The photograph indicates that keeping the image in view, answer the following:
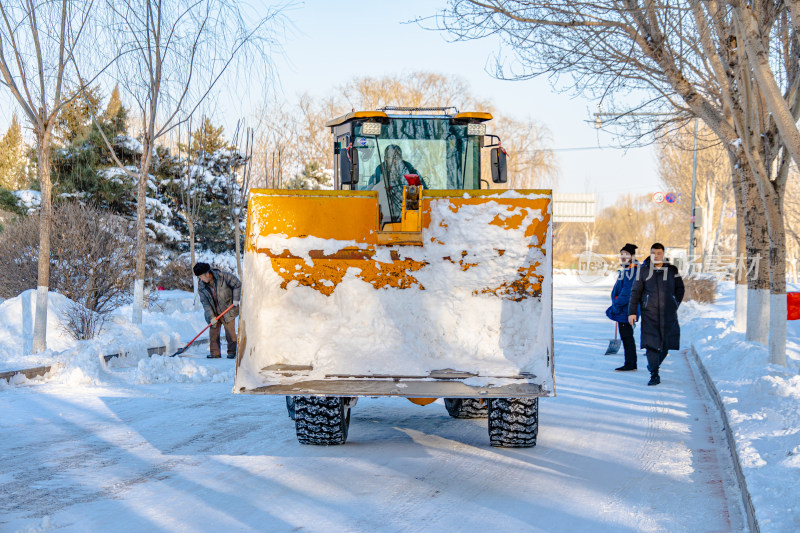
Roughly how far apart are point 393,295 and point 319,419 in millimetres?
1230

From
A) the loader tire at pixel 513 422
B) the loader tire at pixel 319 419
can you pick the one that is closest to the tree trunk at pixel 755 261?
the loader tire at pixel 513 422

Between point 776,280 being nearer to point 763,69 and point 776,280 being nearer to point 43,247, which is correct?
point 763,69

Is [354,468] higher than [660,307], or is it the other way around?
[660,307]

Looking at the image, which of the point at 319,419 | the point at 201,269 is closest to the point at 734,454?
the point at 319,419

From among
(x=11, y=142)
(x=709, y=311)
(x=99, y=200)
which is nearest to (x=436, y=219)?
(x=709, y=311)

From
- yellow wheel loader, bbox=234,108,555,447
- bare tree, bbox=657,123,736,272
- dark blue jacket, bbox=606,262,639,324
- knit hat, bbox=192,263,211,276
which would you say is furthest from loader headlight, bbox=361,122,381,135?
bare tree, bbox=657,123,736,272

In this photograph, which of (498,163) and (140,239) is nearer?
(498,163)

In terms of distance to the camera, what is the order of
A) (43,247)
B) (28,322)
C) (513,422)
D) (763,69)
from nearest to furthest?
(513,422), (763,69), (43,247), (28,322)

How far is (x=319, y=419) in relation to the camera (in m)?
6.48

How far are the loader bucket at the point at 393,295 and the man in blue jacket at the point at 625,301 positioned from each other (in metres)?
6.26

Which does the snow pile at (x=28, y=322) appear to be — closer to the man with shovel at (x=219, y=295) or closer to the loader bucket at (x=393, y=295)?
the man with shovel at (x=219, y=295)

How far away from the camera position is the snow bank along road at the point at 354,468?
473 centimetres

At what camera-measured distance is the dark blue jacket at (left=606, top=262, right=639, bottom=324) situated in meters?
12.2

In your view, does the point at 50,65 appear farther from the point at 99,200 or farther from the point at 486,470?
the point at 99,200
